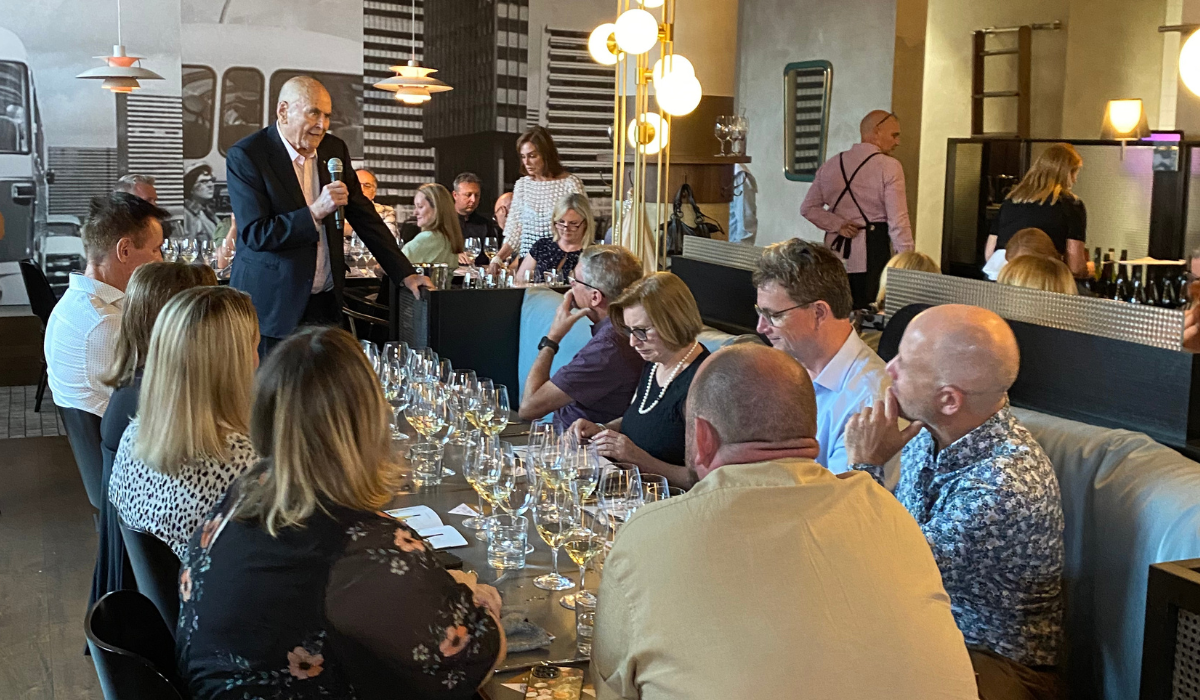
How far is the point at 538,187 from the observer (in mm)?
7332

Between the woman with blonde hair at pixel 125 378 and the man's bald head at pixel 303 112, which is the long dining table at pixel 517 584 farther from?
the man's bald head at pixel 303 112

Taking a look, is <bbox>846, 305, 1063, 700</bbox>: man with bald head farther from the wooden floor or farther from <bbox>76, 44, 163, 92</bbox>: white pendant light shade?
<bbox>76, 44, 163, 92</bbox>: white pendant light shade

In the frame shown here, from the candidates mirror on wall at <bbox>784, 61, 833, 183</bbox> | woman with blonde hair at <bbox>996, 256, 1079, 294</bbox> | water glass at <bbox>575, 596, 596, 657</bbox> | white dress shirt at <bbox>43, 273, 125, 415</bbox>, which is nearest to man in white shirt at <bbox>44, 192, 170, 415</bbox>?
white dress shirt at <bbox>43, 273, 125, 415</bbox>

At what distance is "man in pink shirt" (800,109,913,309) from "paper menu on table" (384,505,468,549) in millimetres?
5092

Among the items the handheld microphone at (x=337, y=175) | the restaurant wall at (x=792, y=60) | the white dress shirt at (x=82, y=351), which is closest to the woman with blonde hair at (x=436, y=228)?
the handheld microphone at (x=337, y=175)

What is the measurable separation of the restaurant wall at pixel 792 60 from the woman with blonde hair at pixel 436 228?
3.43 metres

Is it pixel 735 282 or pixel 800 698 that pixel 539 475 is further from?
pixel 735 282

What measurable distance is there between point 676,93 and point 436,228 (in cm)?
293

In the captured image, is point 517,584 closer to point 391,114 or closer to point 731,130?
point 731,130

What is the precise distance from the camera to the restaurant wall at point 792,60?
993cm

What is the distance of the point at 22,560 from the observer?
4859 mm

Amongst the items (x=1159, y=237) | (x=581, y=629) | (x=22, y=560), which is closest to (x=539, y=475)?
(x=581, y=629)

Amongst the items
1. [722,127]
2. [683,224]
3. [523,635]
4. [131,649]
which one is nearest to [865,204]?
[683,224]

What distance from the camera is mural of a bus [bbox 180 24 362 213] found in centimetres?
1009
